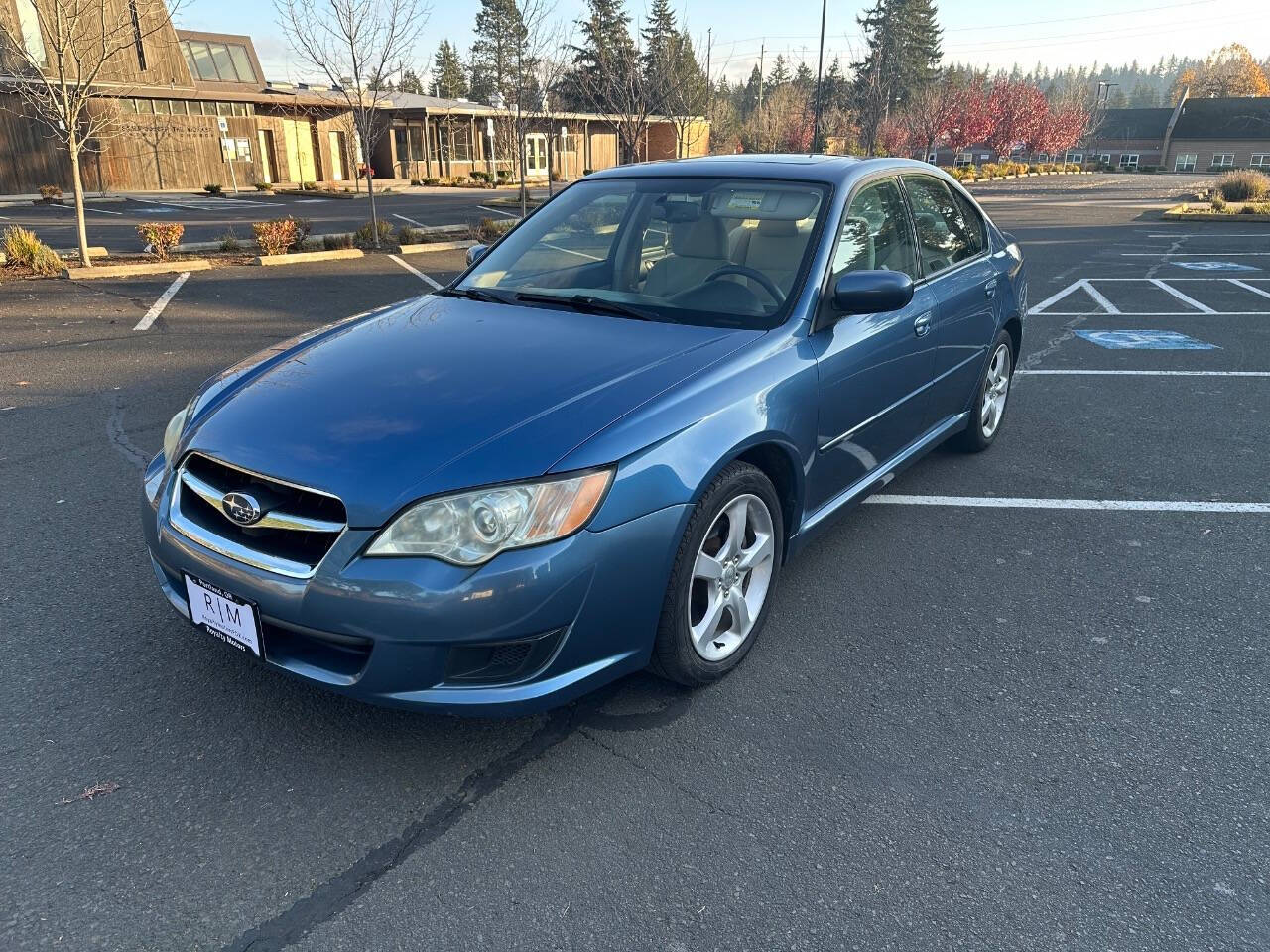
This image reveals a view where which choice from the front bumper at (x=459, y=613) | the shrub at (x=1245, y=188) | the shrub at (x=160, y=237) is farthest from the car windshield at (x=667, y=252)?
the shrub at (x=1245, y=188)

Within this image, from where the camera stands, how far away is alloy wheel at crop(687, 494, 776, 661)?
283 centimetres

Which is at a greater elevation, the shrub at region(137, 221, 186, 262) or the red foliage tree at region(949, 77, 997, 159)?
the red foliage tree at region(949, 77, 997, 159)

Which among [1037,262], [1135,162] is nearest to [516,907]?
[1037,262]

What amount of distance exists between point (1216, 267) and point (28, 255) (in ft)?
56.6

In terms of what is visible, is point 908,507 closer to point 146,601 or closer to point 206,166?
point 146,601

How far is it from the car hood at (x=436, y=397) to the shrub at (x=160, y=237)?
1115 centimetres

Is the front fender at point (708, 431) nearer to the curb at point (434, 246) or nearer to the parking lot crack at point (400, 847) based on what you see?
the parking lot crack at point (400, 847)

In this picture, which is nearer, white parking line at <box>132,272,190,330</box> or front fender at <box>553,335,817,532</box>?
front fender at <box>553,335,817,532</box>

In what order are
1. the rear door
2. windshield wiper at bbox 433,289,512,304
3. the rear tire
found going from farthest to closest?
the rear tire < the rear door < windshield wiper at bbox 433,289,512,304

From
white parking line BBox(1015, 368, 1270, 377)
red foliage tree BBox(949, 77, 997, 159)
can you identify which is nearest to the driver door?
white parking line BBox(1015, 368, 1270, 377)

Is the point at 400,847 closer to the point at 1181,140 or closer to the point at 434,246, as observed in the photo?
the point at 434,246

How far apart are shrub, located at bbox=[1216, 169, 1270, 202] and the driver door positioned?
94.0 feet

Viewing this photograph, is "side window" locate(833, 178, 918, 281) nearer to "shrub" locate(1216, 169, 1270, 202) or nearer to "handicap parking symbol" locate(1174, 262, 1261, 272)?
"handicap parking symbol" locate(1174, 262, 1261, 272)

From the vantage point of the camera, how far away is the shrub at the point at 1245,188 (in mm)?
26266
